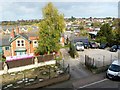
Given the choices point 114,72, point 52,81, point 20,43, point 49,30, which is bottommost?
point 52,81

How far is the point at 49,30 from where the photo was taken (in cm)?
3175

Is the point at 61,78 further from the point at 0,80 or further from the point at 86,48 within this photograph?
the point at 86,48

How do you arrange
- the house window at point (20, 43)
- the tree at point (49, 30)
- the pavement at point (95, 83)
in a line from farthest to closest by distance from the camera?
the house window at point (20, 43) < the tree at point (49, 30) < the pavement at point (95, 83)

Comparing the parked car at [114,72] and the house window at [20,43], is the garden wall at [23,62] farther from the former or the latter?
the house window at [20,43]

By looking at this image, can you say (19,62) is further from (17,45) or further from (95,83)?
(17,45)

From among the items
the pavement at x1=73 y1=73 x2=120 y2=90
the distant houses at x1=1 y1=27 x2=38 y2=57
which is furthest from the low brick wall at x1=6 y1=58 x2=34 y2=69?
the distant houses at x1=1 y1=27 x2=38 y2=57

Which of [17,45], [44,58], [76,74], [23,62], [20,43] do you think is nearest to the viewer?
[76,74]

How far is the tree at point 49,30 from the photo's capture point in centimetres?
3139

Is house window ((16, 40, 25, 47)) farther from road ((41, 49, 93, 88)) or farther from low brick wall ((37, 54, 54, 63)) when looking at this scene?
road ((41, 49, 93, 88))

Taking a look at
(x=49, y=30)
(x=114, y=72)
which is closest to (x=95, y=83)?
(x=114, y=72)

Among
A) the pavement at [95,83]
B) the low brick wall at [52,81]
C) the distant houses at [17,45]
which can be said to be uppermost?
the distant houses at [17,45]

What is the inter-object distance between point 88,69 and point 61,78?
4.74 meters

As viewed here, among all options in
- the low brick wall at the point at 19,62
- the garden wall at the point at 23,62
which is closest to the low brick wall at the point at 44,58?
the garden wall at the point at 23,62

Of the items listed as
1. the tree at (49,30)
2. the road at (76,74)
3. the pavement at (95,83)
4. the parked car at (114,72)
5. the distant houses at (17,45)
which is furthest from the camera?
the distant houses at (17,45)
